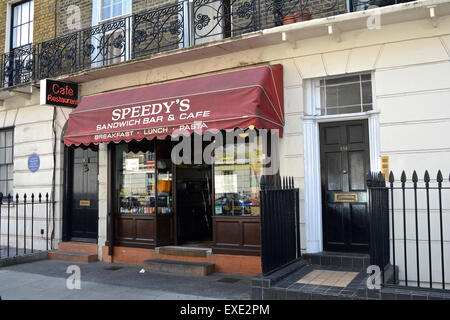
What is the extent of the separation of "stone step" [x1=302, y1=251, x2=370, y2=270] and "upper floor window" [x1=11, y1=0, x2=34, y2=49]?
34.1ft

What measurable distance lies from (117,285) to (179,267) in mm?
1292

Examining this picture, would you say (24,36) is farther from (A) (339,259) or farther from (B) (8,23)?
(A) (339,259)

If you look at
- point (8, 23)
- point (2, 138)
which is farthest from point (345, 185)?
point (8, 23)

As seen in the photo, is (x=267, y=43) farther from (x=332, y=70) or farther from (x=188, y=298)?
(x=188, y=298)

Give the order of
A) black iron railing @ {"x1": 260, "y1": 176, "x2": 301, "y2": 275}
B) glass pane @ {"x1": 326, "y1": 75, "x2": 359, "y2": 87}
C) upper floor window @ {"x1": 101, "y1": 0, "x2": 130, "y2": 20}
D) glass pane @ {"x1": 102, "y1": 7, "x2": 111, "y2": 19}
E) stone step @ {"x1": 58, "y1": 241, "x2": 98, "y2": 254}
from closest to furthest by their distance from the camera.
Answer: black iron railing @ {"x1": 260, "y1": 176, "x2": 301, "y2": 275} → glass pane @ {"x1": 326, "y1": 75, "x2": 359, "y2": 87} → stone step @ {"x1": 58, "y1": 241, "x2": 98, "y2": 254} → upper floor window @ {"x1": 101, "y1": 0, "x2": 130, "y2": 20} → glass pane @ {"x1": 102, "y1": 7, "x2": 111, "y2": 19}

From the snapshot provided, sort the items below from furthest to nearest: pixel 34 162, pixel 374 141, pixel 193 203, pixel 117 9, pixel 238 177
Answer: pixel 34 162 → pixel 117 9 → pixel 193 203 → pixel 238 177 → pixel 374 141

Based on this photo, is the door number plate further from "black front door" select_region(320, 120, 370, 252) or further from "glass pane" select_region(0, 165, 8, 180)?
"glass pane" select_region(0, 165, 8, 180)

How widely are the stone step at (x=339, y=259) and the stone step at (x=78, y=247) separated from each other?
17.6 ft

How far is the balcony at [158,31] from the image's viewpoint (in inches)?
313

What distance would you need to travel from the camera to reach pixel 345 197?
750 centimetres

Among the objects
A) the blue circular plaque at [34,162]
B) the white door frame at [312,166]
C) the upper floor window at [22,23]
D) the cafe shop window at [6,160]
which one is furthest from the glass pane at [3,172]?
the white door frame at [312,166]

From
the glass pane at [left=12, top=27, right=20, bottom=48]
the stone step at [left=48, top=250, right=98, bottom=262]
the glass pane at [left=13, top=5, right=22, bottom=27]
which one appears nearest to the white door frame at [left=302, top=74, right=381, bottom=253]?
the stone step at [left=48, top=250, right=98, bottom=262]

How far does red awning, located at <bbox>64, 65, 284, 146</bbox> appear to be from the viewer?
7062 mm

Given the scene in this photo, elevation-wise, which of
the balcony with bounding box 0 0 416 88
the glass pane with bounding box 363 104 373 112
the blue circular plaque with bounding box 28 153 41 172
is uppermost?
the balcony with bounding box 0 0 416 88
